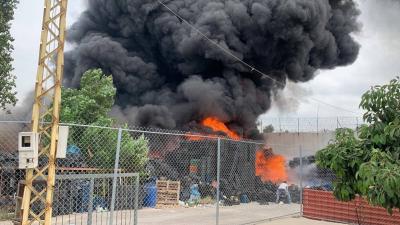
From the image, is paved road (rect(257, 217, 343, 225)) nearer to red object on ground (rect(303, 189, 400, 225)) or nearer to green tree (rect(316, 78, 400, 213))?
red object on ground (rect(303, 189, 400, 225))

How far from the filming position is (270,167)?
83.9 feet

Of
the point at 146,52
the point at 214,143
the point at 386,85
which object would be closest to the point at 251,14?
the point at 146,52

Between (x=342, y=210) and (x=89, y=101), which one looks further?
(x=89, y=101)

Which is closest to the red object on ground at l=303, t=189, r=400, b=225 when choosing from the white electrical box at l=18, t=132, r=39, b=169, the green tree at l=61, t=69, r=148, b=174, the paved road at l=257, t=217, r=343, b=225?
the paved road at l=257, t=217, r=343, b=225

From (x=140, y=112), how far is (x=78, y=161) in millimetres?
19494

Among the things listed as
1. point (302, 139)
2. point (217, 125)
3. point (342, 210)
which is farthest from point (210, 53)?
point (342, 210)

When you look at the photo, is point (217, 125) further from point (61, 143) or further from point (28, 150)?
point (28, 150)

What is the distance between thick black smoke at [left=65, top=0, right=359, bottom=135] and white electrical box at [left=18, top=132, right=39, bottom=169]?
27780 millimetres

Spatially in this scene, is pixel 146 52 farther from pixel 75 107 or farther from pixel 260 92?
pixel 75 107

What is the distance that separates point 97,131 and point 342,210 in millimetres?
8618

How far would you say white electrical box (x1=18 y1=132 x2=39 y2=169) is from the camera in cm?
505

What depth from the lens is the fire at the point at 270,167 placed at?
24125 millimetres

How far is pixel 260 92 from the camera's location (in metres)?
37.4

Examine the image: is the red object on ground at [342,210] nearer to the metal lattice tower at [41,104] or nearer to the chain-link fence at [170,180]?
the chain-link fence at [170,180]
